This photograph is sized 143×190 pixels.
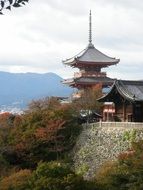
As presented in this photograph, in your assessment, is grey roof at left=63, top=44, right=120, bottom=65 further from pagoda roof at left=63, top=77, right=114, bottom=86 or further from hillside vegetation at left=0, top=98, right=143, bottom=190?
hillside vegetation at left=0, top=98, right=143, bottom=190

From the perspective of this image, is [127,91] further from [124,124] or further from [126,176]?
[126,176]

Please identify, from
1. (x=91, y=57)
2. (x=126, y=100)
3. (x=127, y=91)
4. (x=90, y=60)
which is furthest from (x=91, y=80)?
(x=126, y=100)

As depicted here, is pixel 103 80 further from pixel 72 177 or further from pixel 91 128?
pixel 72 177

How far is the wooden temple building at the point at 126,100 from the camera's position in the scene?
33.9 m

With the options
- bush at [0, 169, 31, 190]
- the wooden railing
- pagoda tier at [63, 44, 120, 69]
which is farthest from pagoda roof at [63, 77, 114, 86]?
bush at [0, 169, 31, 190]

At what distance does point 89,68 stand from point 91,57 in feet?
4.36

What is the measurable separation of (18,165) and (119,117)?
27.4ft

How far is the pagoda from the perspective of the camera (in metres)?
47.9

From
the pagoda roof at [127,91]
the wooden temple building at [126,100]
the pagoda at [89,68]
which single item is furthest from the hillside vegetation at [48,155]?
the pagoda at [89,68]

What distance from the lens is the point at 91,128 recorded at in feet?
112

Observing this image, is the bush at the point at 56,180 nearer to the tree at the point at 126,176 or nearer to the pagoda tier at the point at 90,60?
the tree at the point at 126,176

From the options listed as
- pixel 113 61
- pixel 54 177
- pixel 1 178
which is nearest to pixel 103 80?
pixel 113 61

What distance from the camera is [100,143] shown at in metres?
32.5

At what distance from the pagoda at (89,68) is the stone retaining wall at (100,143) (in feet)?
45.6
